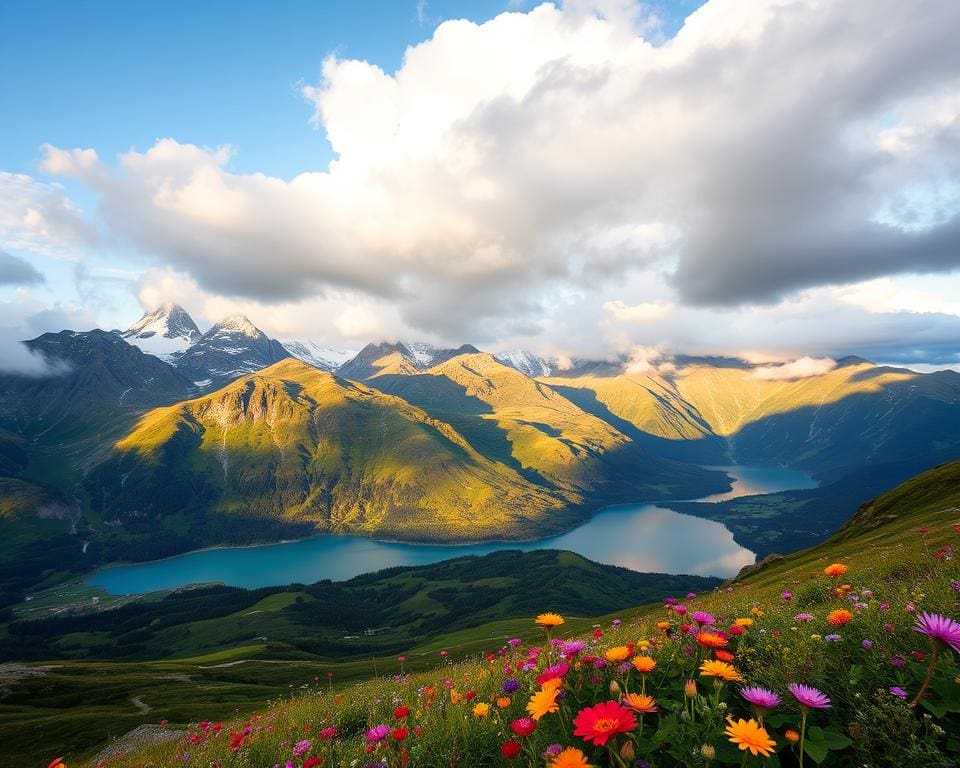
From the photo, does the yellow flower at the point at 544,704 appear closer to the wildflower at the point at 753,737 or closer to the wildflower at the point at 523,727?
the wildflower at the point at 523,727

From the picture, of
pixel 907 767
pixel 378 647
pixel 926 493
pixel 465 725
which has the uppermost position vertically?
pixel 907 767

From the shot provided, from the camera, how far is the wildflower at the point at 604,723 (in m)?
2.45

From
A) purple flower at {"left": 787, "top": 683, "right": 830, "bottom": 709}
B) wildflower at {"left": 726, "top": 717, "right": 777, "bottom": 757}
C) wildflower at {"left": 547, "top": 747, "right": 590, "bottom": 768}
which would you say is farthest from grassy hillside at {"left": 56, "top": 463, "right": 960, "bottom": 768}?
wildflower at {"left": 547, "top": 747, "right": 590, "bottom": 768}

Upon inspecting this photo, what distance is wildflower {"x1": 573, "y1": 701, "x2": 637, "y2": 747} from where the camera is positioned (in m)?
2.45

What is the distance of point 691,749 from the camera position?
10.6 ft

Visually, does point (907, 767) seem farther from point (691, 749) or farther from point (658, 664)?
point (658, 664)

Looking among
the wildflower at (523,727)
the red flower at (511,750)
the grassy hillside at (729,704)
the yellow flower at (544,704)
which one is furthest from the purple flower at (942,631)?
the red flower at (511,750)

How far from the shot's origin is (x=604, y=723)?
8.30 ft

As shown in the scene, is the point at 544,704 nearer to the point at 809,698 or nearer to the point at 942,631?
the point at 809,698

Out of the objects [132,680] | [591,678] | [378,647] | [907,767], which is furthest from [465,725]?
[378,647]

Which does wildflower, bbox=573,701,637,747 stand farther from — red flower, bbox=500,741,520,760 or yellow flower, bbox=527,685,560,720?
red flower, bbox=500,741,520,760

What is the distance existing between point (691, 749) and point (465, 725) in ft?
7.32

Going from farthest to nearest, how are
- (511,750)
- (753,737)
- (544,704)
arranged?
(511,750)
(544,704)
(753,737)

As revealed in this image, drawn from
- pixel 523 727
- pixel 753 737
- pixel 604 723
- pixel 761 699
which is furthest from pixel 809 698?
pixel 523 727
